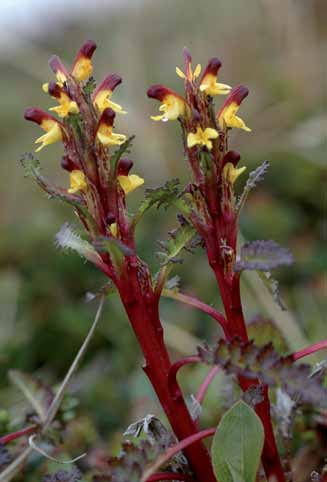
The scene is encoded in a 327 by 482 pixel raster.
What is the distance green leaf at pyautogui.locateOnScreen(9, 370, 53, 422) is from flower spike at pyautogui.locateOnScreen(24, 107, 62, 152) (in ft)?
Result: 1.06

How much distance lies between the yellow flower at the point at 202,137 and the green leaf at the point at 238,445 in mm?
181

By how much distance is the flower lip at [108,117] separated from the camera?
19.6 inches

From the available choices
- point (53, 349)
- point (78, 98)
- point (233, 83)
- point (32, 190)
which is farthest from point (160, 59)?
point (78, 98)

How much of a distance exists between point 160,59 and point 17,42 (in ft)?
2.95

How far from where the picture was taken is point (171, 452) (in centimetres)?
50

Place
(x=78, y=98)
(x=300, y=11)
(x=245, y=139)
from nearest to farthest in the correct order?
(x=78, y=98) < (x=245, y=139) < (x=300, y=11)

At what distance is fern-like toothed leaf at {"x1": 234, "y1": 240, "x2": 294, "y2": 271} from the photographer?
477 millimetres

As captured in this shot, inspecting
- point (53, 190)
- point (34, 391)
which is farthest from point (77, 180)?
point (34, 391)

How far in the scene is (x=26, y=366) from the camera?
1.37m

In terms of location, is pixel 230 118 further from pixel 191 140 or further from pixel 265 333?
pixel 265 333

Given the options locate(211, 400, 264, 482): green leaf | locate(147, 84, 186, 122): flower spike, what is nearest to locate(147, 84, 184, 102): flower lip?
locate(147, 84, 186, 122): flower spike

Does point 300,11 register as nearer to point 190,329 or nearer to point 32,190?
point 32,190

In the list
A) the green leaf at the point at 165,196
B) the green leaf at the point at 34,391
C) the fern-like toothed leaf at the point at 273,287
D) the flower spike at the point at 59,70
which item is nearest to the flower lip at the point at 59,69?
the flower spike at the point at 59,70

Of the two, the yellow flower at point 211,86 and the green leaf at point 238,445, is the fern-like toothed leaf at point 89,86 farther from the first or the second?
the green leaf at point 238,445
